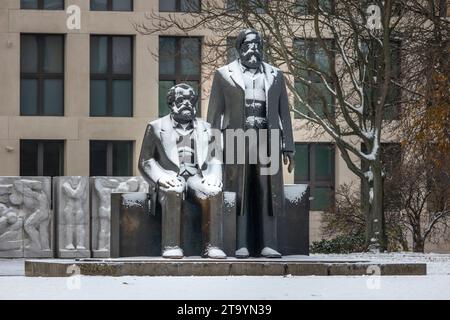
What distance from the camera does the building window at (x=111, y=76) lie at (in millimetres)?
60062

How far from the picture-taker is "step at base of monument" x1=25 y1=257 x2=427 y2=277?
19.3m

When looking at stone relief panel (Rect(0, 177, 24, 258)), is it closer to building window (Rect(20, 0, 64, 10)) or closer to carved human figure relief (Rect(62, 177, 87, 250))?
carved human figure relief (Rect(62, 177, 87, 250))

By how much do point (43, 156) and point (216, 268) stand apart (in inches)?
1623

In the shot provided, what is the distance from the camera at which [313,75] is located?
5572 cm

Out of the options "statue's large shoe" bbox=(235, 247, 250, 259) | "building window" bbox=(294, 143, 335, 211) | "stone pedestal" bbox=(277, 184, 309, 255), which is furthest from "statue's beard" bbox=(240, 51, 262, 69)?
"building window" bbox=(294, 143, 335, 211)

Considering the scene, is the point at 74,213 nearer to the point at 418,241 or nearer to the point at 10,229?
the point at 10,229

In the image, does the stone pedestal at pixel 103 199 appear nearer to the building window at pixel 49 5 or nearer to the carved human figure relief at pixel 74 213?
the carved human figure relief at pixel 74 213

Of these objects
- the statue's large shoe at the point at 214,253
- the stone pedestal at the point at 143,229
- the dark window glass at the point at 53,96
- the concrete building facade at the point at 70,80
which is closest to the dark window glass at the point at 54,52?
the concrete building facade at the point at 70,80

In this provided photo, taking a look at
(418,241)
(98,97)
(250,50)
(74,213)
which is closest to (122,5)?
(98,97)

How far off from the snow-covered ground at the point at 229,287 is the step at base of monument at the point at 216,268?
0.51 m

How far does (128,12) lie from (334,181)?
10.1 meters

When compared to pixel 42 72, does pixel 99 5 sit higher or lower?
higher

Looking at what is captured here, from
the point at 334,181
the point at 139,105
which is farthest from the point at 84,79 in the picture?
the point at 334,181
